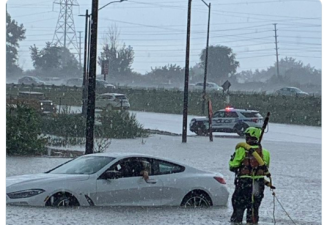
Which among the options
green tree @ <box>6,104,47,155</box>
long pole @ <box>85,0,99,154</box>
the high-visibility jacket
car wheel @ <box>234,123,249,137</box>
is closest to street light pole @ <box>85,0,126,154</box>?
long pole @ <box>85,0,99,154</box>

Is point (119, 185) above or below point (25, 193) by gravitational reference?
above

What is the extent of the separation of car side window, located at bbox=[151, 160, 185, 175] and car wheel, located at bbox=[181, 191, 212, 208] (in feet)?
1.77

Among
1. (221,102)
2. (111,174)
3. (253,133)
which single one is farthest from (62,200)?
(221,102)

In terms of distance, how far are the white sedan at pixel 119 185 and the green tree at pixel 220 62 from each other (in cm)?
8476

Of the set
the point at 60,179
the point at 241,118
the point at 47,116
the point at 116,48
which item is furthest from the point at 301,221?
the point at 116,48

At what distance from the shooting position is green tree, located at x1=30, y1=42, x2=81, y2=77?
8406 cm

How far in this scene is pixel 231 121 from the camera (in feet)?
135

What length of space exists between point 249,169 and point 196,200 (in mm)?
2789

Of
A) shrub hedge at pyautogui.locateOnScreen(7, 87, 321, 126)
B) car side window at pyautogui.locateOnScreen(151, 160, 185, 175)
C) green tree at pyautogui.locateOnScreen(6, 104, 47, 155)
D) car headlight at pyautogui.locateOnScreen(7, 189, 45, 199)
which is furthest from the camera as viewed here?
shrub hedge at pyautogui.locateOnScreen(7, 87, 321, 126)

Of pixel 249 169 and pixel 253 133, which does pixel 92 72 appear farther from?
pixel 249 169

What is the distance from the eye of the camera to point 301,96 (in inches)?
2473

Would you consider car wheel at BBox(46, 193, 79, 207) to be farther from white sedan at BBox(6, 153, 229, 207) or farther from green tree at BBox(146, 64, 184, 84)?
green tree at BBox(146, 64, 184, 84)

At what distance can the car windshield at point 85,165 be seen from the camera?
13.6 meters

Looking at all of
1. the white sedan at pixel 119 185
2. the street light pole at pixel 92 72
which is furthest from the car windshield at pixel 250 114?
the white sedan at pixel 119 185
